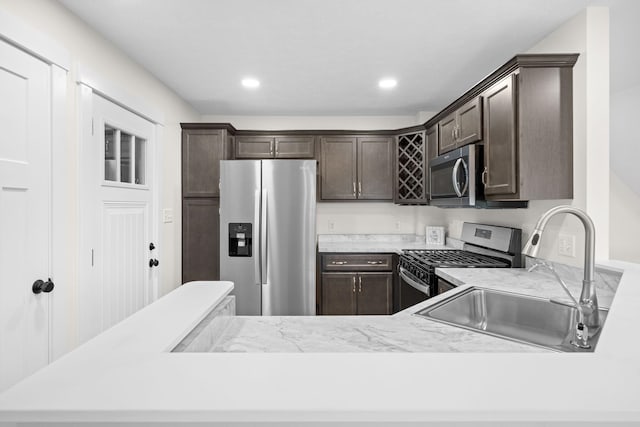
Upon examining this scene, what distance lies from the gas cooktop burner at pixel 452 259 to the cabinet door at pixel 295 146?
1541 mm

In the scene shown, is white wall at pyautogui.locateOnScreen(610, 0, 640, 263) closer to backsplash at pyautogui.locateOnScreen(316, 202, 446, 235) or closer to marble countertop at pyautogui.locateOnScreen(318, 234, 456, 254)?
marble countertop at pyautogui.locateOnScreen(318, 234, 456, 254)

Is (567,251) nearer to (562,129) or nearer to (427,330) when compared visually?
(562,129)

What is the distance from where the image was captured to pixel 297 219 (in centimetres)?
320

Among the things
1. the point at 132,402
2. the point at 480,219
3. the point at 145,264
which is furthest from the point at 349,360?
the point at 480,219

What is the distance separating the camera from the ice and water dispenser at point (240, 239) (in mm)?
3195

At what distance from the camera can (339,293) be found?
11.1ft

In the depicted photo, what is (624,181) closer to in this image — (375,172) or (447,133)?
(447,133)

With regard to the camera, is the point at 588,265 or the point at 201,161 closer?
the point at 588,265

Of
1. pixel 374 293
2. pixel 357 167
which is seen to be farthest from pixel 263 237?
pixel 357 167

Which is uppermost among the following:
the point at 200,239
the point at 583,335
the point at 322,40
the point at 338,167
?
the point at 322,40

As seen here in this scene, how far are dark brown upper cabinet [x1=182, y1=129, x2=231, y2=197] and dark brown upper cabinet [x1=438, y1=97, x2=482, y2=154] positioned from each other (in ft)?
7.12

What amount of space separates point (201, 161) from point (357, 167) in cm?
169

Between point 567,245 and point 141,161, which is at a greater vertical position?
point 141,161

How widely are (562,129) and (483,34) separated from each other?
2.57 ft
